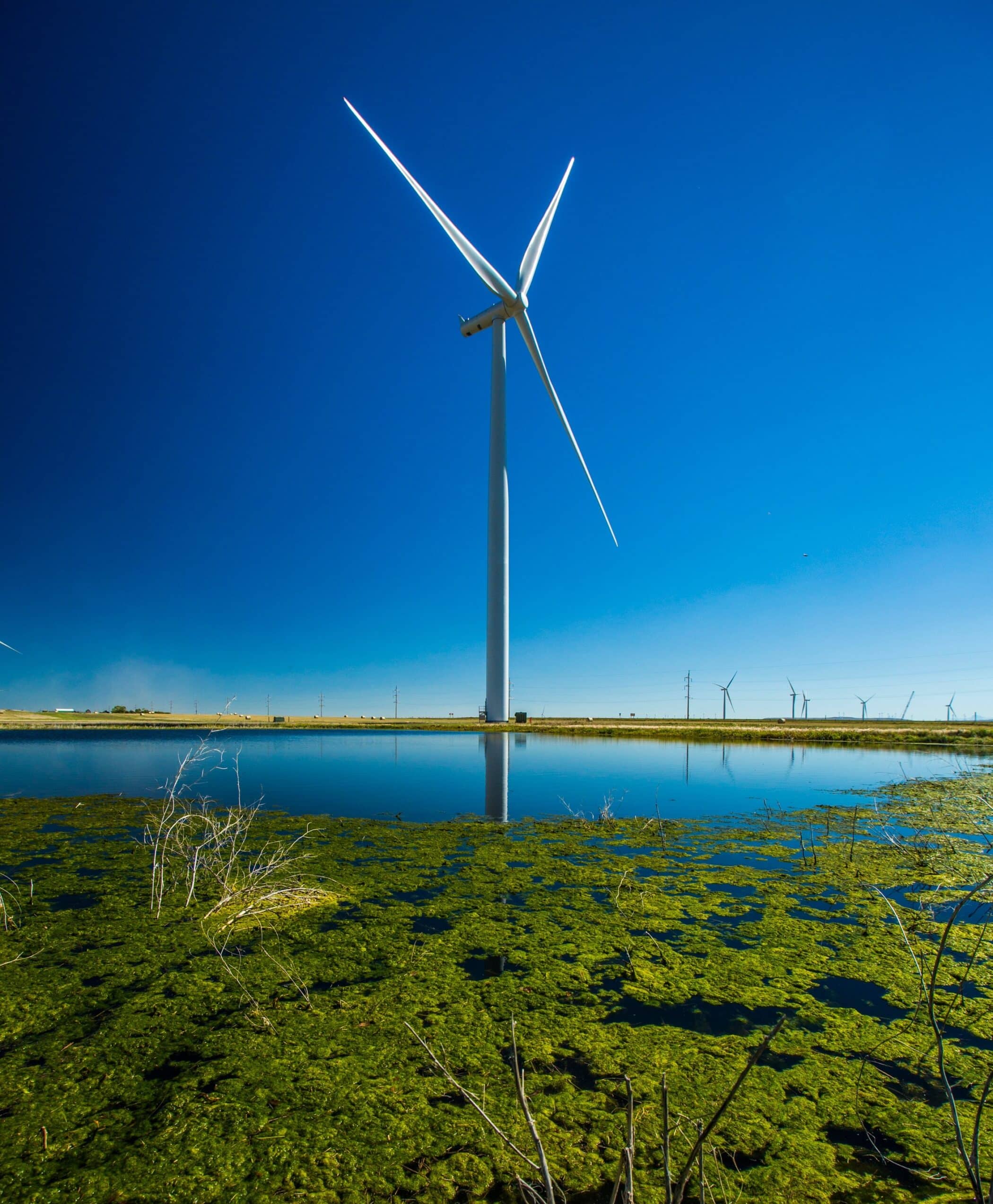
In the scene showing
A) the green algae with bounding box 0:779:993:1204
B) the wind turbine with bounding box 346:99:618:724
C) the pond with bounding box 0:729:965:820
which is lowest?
the pond with bounding box 0:729:965:820

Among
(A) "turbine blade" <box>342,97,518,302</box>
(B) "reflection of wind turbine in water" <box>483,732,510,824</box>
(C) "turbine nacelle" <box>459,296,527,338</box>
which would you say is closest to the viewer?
(B) "reflection of wind turbine in water" <box>483,732,510,824</box>

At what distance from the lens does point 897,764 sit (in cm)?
2908

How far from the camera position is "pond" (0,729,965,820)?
1535 cm

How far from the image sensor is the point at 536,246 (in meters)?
39.3

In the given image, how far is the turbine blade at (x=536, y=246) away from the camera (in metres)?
38.0

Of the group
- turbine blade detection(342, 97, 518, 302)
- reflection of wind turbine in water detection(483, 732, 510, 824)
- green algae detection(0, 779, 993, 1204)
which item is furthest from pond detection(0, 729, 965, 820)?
turbine blade detection(342, 97, 518, 302)

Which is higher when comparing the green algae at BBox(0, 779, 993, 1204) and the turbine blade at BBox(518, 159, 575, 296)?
the turbine blade at BBox(518, 159, 575, 296)

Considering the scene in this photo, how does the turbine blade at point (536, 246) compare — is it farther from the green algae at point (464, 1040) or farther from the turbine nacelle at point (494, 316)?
the green algae at point (464, 1040)

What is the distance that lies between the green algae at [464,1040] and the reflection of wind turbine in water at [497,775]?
5661mm

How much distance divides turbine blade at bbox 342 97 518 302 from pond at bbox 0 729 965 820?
26.7 m

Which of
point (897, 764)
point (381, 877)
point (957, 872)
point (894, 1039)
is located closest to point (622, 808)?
point (957, 872)

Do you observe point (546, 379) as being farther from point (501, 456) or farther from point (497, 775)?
point (497, 775)

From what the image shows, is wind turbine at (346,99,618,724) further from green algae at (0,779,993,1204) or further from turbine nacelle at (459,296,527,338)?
green algae at (0,779,993,1204)

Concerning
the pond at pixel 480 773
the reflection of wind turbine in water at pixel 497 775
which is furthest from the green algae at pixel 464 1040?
the reflection of wind turbine in water at pixel 497 775
